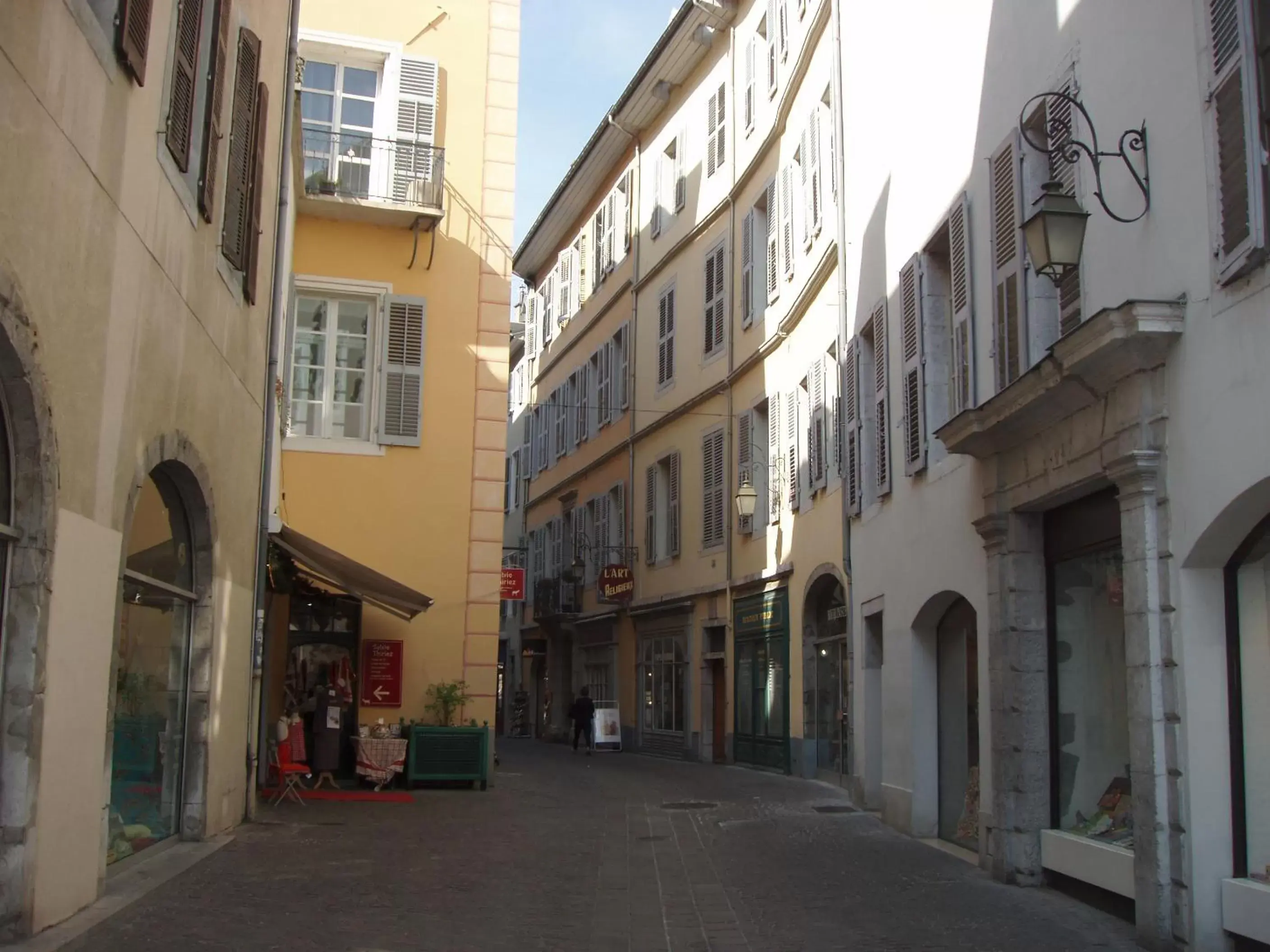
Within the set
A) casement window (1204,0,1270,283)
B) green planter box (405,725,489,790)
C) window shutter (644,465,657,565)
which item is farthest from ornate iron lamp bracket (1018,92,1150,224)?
window shutter (644,465,657,565)

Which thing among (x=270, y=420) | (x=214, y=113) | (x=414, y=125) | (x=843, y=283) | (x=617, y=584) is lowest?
(x=617, y=584)

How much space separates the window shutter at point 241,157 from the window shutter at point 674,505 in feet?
50.4

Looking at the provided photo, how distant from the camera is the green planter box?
16.3 m

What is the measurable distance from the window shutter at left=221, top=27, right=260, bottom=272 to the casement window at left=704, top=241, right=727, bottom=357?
13.3 meters

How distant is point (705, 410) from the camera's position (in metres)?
24.9

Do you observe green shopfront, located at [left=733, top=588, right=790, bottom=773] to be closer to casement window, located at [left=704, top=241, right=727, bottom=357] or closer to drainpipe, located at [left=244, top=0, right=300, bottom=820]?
casement window, located at [left=704, top=241, right=727, bottom=357]

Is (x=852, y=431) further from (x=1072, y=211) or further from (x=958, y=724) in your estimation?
(x=1072, y=211)

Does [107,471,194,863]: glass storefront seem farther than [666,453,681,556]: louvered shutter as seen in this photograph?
No

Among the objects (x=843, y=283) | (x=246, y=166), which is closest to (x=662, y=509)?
(x=843, y=283)

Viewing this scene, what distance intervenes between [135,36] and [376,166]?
10.1 metres

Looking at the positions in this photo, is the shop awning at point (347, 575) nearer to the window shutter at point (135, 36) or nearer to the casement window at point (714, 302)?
the window shutter at point (135, 36)

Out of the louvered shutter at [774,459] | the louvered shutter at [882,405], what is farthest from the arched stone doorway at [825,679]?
the louvered shutter at [882,405]

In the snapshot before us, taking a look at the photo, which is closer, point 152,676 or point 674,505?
point 152,676

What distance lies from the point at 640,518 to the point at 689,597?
3.58m
